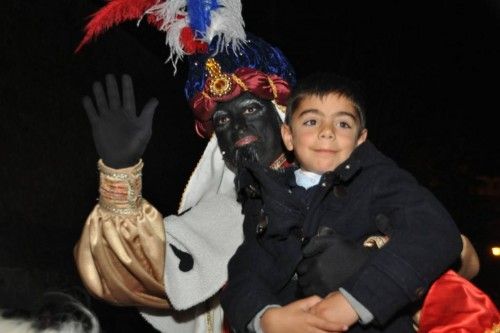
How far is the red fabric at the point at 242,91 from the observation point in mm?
2523

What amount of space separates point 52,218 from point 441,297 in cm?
241

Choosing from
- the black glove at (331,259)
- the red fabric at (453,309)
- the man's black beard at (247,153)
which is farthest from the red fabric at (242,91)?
the red fabric at (453,309)

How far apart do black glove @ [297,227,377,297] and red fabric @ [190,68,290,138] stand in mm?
922

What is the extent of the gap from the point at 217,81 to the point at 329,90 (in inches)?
26.4

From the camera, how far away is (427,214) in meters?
1.66

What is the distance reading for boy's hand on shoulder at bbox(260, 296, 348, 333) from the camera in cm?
163

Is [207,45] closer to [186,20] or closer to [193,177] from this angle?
[186,20]

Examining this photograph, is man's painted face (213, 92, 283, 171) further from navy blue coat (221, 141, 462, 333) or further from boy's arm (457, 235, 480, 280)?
Result: boy's arm (457, 235, 480, 280)

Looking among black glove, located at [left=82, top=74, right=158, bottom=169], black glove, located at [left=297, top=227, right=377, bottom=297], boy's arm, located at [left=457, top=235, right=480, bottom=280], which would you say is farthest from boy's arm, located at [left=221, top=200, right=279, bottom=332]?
boy's arm, located at [left=457, top=235, right=480, bottom=280]

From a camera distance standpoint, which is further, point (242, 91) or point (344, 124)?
point (242, 91)

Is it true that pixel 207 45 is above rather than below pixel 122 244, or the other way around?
above

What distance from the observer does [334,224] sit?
5.95ft

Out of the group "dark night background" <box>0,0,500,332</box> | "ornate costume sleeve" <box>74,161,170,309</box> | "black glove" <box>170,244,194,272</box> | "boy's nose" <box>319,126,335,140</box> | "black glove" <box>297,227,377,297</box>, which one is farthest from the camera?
"dark night background" <box>0,0,500,332</box>

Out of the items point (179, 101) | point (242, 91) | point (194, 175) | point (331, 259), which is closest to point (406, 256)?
point (331, 259)
